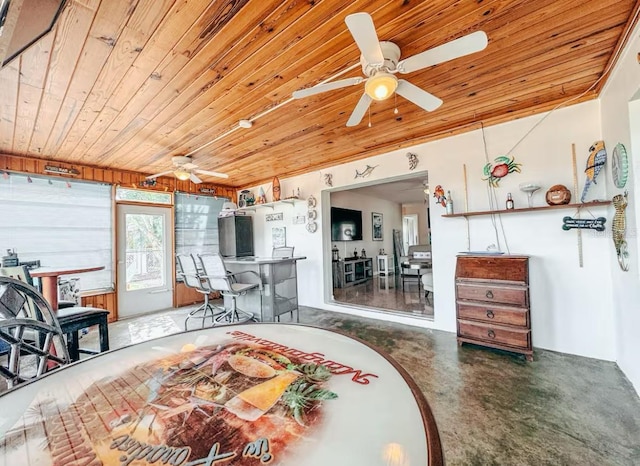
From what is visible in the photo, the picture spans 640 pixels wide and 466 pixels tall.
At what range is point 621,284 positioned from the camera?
A: 2211 millimetres

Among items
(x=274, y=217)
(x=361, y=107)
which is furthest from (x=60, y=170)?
(x=361, y=107)

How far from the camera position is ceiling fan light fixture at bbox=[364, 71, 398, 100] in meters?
1.65

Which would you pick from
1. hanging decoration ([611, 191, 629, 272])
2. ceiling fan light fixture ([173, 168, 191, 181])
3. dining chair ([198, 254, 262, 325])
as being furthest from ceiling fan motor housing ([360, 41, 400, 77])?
ceiling fan light fixture ([173, 168, 191, 181])

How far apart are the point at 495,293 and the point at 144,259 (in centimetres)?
536

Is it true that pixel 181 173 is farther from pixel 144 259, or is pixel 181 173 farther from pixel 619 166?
pixel 619 166

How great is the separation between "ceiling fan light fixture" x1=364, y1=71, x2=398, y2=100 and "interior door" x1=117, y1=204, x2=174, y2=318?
4.70m

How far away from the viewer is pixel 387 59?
179 cm

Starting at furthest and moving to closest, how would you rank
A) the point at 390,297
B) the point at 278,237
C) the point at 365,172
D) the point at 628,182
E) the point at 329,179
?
the point at 278,237, the point at 390,297, the point at 329,179, the point at 365,172, the point at 628,182

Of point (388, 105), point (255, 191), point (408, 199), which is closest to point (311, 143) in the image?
point (388, 105)

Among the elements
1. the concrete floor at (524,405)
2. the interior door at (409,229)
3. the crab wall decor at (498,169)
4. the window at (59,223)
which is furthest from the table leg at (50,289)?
the interior door at (409,229)

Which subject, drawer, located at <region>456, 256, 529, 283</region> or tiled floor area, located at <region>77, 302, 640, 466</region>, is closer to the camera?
tiled floor area, located at <region>77, 302, 640, 466</region>

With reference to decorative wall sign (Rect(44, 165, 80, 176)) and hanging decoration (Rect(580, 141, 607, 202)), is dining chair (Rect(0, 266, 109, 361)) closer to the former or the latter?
decorative wall sign (Rect(44, 165, 80, 176))

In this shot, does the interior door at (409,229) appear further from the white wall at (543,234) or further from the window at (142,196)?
the window at (142,196)

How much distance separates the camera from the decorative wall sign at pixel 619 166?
1.98m
